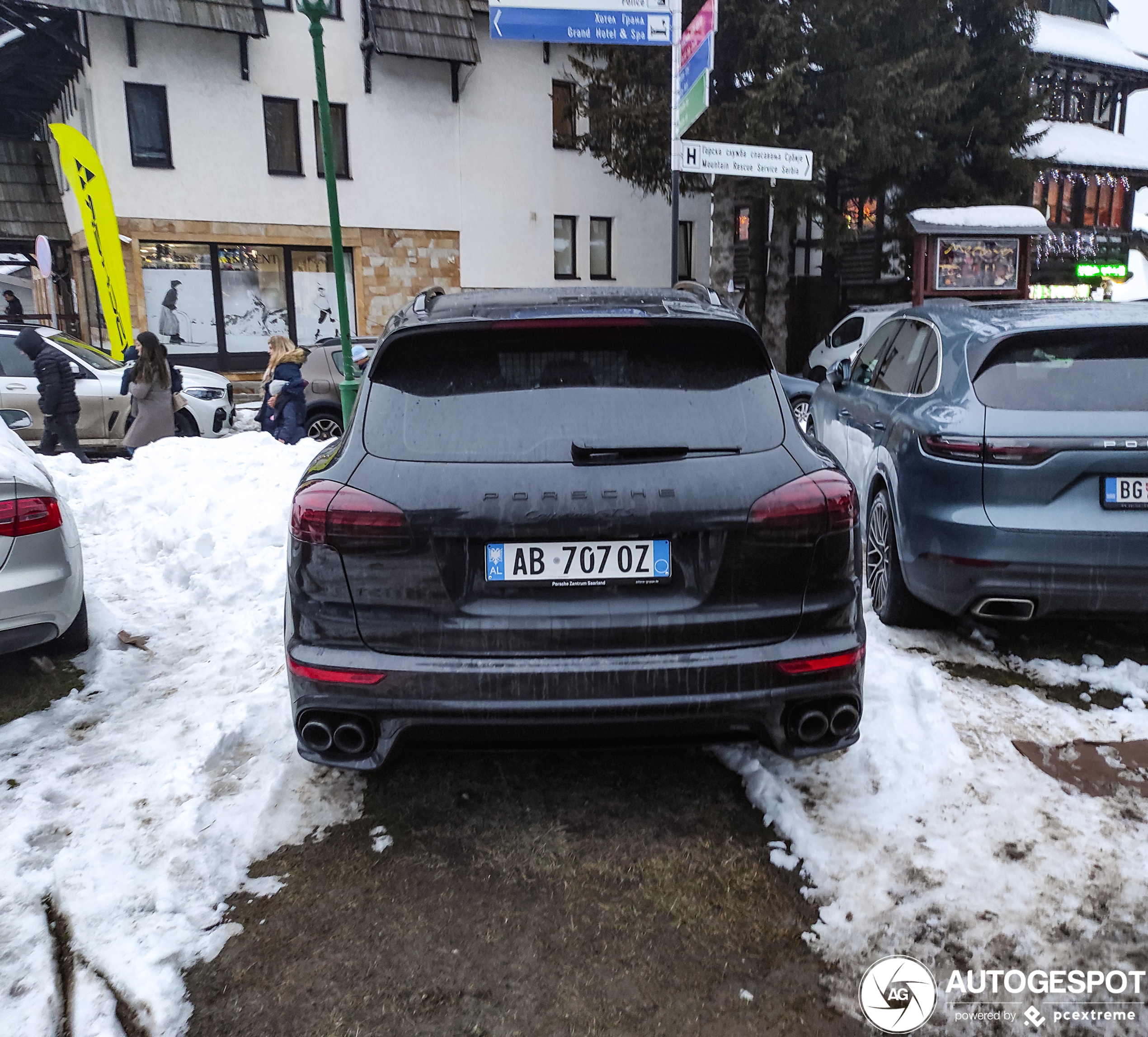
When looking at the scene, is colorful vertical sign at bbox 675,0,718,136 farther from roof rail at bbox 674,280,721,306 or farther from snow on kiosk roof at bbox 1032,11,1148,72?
snow on kiosk roof at bbox 1032,11,1148,72

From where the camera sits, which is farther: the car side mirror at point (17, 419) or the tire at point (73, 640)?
the car side mirror at point (17, 419)

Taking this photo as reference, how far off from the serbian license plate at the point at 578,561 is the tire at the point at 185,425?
11359mm

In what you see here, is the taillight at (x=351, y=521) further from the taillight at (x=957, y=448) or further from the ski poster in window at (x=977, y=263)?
the ski poster in window at (x=977, y=263)

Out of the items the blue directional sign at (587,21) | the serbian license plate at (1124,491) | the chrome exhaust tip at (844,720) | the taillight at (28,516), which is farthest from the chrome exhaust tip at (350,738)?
the blue directional sign at (587,21)

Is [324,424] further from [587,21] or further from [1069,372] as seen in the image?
[1069,372]

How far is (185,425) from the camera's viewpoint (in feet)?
43.2

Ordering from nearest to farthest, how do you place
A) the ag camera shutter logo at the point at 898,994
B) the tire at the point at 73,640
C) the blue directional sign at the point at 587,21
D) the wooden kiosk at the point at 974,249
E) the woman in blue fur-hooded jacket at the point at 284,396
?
the ag camera shutter logo at the point at 898,994 < the tire at the point at 73,640 < the blue directional sign at the point at 587,21 < the woman in blue fur-hooded jacket at the point at 284,396 < the wooden kiosk at the point at 974,249

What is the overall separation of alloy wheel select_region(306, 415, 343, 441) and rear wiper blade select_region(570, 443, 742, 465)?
10.2 m

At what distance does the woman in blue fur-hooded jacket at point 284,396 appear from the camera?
10.8 m

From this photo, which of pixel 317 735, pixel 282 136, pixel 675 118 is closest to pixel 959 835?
pixel 317 735

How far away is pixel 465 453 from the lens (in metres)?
2.91

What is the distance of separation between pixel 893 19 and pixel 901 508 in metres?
19.2

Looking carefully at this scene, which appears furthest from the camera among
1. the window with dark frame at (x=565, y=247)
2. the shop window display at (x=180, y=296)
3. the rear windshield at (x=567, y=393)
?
the window with dark frame at (x=565, y=247)

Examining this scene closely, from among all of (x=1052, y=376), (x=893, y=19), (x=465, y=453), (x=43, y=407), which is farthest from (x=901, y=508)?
(x=893, y=19)
